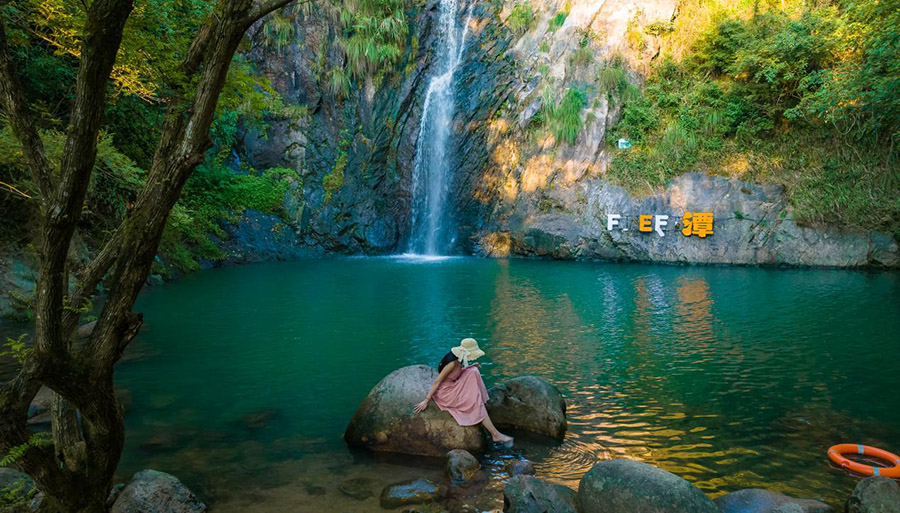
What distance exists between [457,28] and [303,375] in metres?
21.0

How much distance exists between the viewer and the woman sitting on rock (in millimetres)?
5258

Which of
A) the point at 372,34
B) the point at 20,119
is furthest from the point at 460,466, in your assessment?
the point at 372,34

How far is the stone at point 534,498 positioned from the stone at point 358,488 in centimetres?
113

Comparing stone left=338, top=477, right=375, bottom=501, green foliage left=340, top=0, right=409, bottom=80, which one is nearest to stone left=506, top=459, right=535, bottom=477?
stone left=338, top=477, right=375, bottom=501

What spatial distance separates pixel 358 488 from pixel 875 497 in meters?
3.75

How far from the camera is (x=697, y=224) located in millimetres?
19328

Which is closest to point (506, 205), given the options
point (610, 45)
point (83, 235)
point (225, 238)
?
point (610, 45)

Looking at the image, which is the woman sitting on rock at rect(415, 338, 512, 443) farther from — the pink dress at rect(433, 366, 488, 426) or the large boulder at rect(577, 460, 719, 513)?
the large boulder at rect(577, 460, 719, 513)

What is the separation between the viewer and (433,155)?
24.0 m

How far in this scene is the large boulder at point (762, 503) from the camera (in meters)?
3.81

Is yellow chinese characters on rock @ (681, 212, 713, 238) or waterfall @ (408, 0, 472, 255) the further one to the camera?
waterfall @ (408, 0, 472, 255)

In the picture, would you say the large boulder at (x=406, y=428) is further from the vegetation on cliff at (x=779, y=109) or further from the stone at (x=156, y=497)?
the vegetation on cliff at (x=779, y=109)

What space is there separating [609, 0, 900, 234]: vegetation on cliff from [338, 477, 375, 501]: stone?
15599mm

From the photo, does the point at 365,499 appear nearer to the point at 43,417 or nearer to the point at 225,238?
the point at 43,417
